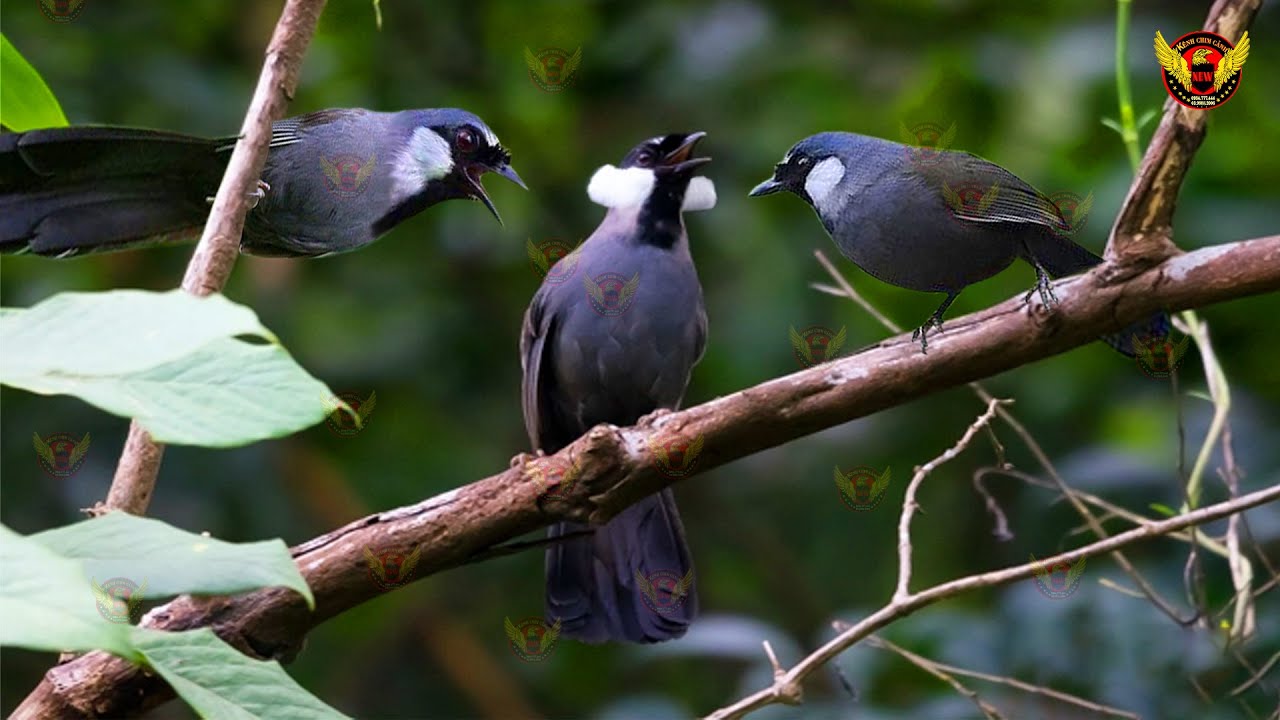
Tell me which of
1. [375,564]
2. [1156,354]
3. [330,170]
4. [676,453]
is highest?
[330,170]

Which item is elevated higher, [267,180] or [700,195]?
[267,180]

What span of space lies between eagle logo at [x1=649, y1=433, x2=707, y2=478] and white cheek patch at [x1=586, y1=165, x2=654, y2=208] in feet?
1.33

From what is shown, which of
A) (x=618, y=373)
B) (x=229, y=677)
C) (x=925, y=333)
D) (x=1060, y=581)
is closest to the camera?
(x=229, y=677)

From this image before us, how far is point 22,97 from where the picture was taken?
1.72 m

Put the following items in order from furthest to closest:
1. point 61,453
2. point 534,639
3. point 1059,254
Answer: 1. point 61,453
2. point 534,639
3. point 1059,254

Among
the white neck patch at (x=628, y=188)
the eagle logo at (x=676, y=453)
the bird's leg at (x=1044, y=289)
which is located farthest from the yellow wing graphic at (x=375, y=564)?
the bird's leg at (x=1044, y=289)

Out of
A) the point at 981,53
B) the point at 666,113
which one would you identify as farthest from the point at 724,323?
the point at 981,53

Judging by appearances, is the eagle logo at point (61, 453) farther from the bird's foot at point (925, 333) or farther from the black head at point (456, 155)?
the bird's foot at point (925, 333)

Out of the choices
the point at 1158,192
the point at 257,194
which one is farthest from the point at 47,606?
the point at 1158,192

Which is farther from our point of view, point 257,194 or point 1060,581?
point 1060,581

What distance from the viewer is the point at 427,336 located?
472 centimetres

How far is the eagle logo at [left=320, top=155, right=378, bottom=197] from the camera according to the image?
1405 millimetres

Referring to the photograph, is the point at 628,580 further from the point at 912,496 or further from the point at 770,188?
the point at 770,188

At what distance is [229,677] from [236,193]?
1.76 feet
